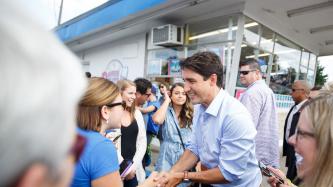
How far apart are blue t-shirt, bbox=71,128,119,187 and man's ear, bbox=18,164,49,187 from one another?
1127 mm

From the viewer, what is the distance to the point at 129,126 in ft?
10.6

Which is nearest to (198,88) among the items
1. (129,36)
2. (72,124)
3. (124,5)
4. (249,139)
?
(249,139)

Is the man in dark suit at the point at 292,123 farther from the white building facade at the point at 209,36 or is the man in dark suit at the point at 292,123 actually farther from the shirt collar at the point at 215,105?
the shirt collar at the point at 215,105

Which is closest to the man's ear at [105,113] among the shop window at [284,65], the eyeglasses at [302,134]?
the eyeglasses at [302,134]

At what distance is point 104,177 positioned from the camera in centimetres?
160

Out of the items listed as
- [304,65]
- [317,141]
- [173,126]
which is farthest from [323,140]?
[304,65]

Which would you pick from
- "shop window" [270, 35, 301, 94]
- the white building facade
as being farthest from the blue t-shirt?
"shop window" [270, 35, 301, 94]

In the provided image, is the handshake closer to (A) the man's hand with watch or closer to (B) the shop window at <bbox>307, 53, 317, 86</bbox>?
(A) the man's hand with watch

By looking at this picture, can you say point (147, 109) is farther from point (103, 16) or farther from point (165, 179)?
point (103, 16)

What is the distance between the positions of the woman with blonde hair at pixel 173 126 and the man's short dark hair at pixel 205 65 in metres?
1.39

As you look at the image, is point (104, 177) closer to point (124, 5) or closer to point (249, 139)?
point (249, 139)

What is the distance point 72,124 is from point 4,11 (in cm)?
20

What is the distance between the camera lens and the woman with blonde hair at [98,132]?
5.21 feet

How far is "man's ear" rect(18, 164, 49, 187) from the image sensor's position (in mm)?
449
